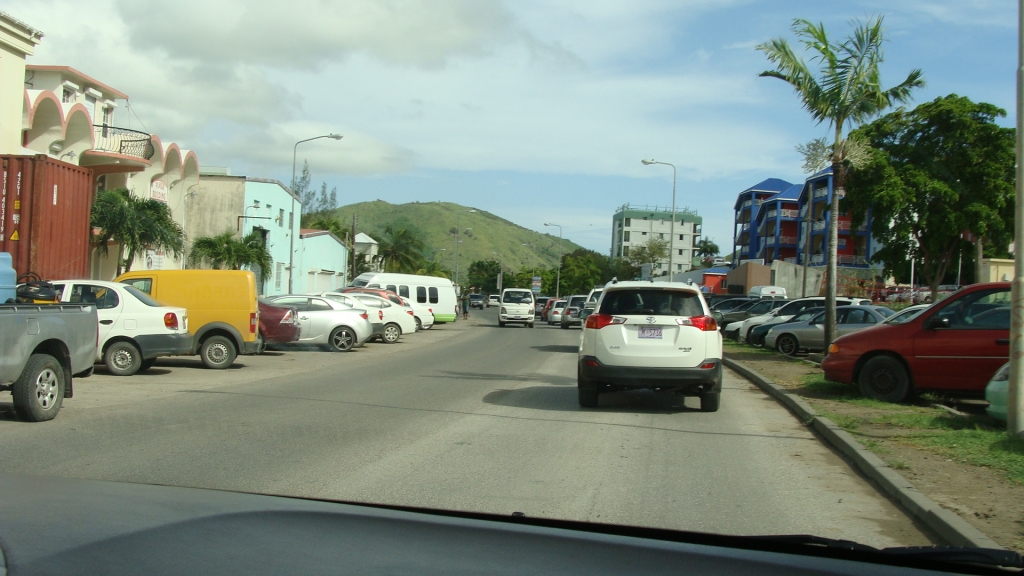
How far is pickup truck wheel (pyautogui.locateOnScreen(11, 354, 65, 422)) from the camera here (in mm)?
8898

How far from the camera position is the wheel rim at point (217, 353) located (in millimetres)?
16531

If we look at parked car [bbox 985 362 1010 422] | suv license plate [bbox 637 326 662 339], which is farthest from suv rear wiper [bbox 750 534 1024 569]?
suv license plate [bbox 637 326 662 339]

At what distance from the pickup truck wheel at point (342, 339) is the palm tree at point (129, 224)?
8.57 metres

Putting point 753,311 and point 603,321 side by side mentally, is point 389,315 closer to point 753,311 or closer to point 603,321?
point 753,311

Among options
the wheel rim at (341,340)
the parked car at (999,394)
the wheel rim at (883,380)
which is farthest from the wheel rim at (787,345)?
the parked car at (999,394)

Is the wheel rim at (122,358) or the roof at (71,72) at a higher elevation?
the roof at (71,72)

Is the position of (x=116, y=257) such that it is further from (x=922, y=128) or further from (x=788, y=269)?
(x=788, y=269)

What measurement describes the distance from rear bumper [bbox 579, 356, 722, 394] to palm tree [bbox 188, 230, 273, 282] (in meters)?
29.6

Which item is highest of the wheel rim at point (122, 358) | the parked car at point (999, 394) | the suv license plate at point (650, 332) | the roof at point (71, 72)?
the roof at point (71, 72)

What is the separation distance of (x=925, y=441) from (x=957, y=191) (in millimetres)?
20153

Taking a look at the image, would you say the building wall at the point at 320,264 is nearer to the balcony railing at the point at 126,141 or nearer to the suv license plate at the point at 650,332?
the balcony railing at the point at 126,141

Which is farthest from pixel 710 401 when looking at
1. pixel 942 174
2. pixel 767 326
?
pixel 942 174

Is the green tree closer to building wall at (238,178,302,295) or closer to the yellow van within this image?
the yellow van

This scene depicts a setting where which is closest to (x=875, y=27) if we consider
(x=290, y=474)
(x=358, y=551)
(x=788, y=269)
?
(x=290, y=474)
